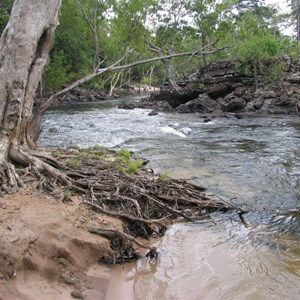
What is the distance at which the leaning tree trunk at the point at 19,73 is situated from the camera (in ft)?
17.2

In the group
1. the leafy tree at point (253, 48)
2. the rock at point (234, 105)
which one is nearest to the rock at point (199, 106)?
the rock at point (234, 105)

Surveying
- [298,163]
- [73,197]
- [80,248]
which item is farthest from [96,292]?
[298,163]

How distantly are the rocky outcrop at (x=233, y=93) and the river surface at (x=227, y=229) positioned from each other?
1054 cm

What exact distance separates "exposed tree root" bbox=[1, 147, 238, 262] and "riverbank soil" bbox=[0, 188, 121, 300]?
245mm

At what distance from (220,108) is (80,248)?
21929 millimetres

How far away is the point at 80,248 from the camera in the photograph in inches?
158

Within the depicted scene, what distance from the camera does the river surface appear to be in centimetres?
386

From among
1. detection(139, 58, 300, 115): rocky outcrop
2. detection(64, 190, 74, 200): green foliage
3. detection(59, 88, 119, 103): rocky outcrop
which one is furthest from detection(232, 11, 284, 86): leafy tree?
detection(64, 190, 74, 200): green foliage

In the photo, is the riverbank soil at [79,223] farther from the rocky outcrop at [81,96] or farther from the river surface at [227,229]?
the rocky outcrop at [81,96]

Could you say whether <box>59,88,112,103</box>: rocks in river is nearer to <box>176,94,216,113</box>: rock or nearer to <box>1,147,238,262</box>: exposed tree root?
<box>176,94,216,113</box>: rock

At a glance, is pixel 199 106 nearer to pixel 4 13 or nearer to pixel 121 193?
pixel 4 13

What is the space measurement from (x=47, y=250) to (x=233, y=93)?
1000 inches

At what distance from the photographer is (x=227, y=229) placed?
5.44 metres

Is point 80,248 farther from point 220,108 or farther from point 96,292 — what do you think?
point 220,108
